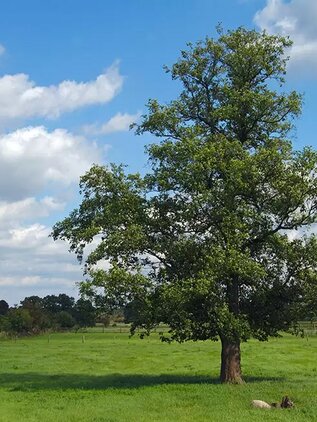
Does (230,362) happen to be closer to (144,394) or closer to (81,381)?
(144,394)

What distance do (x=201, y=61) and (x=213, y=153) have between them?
7895 mm

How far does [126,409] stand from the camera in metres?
27.3

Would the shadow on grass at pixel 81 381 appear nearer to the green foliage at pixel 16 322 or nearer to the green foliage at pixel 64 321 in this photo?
the green foliage at pixel 16 322

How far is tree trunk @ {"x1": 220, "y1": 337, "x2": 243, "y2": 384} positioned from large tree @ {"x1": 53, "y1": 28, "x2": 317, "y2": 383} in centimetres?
7

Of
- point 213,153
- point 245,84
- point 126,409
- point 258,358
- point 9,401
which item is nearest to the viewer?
point 126,409

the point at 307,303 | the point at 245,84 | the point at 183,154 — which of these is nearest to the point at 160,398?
the point at 307,303

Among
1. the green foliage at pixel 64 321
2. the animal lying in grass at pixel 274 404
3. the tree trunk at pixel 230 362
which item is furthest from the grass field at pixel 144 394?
the green foliage at pixel 64 321

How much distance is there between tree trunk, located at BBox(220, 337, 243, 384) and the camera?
35375mm

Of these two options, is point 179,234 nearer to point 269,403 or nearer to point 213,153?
point 213,153

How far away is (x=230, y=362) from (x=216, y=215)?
9.60m

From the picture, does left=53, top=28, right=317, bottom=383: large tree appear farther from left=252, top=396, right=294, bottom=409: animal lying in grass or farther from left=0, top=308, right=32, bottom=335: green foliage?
left=0, top=308, right=32, bottom=335: green foliage

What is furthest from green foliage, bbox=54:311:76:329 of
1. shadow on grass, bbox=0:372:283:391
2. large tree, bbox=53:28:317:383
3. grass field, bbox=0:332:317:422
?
large tree, bbox=53:28:317:383

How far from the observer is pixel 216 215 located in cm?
3341

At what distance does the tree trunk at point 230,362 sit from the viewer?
35375mm
